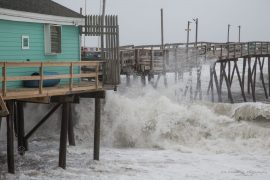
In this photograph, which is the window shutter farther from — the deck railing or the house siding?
the deck railing

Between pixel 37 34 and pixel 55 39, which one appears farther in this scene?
pixel 55 39

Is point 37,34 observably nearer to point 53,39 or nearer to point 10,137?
point 53,39

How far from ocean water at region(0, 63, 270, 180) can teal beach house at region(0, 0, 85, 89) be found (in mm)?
3383

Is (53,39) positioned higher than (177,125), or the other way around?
(53,39)

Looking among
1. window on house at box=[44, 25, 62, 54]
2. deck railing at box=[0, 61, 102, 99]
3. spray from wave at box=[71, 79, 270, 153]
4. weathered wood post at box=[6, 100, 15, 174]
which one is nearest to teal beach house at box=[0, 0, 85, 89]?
window on house at box=[44, 25, 62, 54]

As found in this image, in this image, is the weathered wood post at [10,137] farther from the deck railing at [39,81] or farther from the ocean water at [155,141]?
the deck railing at [39,81]

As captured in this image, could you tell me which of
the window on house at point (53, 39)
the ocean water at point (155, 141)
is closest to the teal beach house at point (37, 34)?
the window on house at point (53, 39)

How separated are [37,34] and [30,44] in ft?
1.59

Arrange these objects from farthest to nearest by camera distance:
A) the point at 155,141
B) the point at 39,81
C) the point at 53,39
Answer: the point at 155,141 < the point at 53,39 < the point at 39,81

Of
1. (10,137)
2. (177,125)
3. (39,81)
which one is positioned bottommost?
(177,125)

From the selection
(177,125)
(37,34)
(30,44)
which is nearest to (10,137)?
(30,44)

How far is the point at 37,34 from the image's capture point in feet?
54.4

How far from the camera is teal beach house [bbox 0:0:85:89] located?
15.4 metres

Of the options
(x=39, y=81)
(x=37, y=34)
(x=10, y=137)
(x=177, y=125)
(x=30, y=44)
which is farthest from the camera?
(x=177, y=125)
